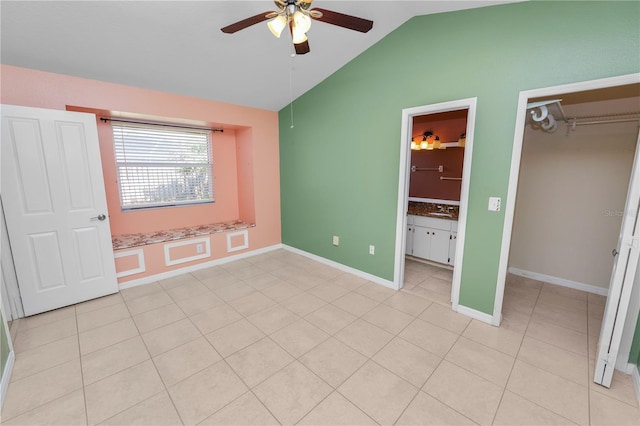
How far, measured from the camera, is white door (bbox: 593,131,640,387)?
5.13 ft

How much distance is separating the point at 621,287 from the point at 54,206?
4.67 metres

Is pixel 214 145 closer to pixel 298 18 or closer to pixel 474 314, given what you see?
pixel 298 18

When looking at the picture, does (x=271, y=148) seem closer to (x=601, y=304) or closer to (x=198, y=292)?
(x=198, y=292)

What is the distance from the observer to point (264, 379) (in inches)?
70.1

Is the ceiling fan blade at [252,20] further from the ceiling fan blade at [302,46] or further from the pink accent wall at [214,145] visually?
the pink accent wall at [214,145]

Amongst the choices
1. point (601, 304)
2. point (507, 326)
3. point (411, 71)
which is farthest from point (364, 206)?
point (601, 304)

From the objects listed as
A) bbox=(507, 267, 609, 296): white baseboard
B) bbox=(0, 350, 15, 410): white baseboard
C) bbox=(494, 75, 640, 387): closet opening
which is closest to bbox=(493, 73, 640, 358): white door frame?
bbox=(494, 75, 640, 387): closet opening

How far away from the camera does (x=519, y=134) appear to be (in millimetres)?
2105

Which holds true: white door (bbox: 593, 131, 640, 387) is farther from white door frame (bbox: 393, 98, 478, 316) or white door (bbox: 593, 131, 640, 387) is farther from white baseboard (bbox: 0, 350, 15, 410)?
white baseboard (bbox: 0, 350, 15, 410)

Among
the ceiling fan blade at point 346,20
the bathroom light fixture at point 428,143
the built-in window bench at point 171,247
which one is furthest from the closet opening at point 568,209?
the built-in window bench at point 171,247

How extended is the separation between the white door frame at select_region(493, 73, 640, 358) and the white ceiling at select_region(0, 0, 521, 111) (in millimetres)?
854

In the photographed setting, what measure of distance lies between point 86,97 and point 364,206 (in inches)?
130

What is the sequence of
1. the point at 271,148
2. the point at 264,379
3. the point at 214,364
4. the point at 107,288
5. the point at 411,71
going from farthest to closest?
the point at 271,148, the point at 107,288, the point at 411,71, the point at 214,364, the point at 264,379

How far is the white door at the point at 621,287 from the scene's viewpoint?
156 cm
